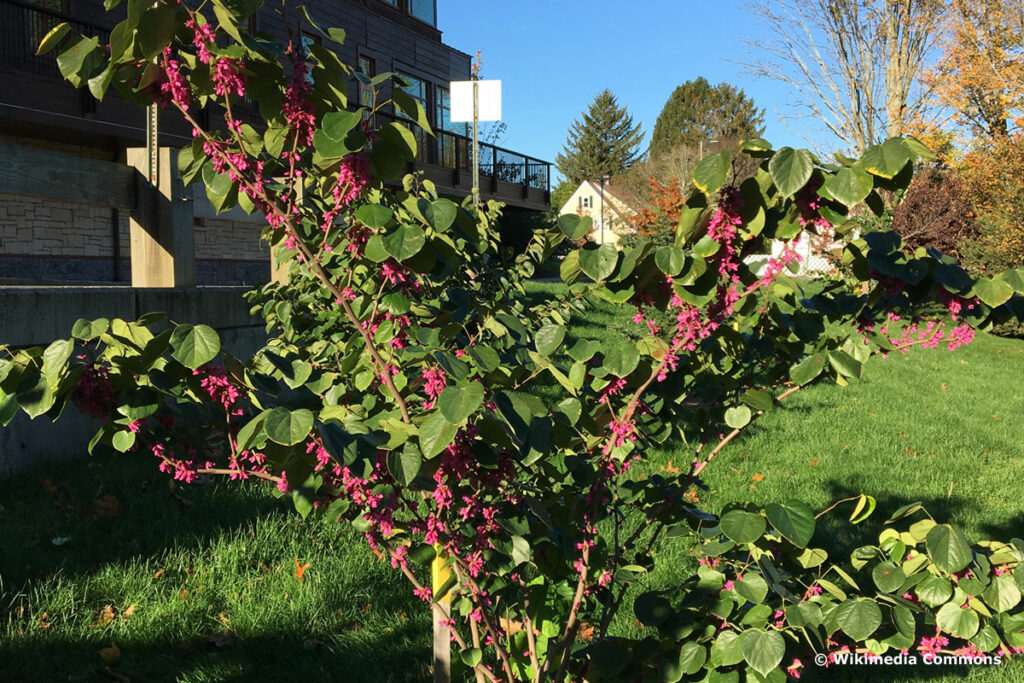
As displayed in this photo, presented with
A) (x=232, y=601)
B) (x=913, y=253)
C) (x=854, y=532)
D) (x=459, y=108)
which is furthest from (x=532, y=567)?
(x=459, y=108)

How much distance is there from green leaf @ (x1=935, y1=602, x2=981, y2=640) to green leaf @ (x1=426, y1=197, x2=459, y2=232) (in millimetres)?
1432

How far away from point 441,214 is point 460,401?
339 mm

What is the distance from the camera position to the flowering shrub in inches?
52.7

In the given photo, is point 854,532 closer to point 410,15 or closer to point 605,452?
point 605,452

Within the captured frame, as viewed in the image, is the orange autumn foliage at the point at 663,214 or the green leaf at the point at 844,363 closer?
the green leaf at the point at 844,363

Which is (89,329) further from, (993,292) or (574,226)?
(993,292)

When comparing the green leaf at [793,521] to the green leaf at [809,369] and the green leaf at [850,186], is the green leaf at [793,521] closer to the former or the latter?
the green leaf at [809,369]

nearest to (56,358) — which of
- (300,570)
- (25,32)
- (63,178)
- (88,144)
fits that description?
(300,570)

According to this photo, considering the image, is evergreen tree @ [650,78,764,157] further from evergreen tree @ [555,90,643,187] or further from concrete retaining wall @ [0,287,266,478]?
concrete retaining wall @ [0,287,266,478]

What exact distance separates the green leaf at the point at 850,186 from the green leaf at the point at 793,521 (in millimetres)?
579

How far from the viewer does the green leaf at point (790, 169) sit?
52.0 inches

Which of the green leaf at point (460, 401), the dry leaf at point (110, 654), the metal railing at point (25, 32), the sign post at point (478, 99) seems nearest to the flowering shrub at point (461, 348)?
the green leaf at point (460, 401)

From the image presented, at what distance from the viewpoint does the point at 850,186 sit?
135cm

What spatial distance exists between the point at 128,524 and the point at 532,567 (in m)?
2.62
